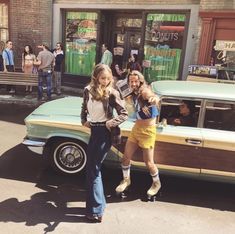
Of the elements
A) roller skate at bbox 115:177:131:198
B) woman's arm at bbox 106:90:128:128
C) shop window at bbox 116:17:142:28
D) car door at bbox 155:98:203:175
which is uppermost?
shop window at bbox 116:17:142:28

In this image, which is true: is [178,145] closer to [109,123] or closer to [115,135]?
[115,135]

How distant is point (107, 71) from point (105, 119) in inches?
21.4

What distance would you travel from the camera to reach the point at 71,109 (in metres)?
5.36

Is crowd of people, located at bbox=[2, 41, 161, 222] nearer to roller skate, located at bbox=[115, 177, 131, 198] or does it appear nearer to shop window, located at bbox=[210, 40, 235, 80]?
roller skate, located at bbox=[115, 177, 131, 198]

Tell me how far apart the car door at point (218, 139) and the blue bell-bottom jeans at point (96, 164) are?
1421 mm

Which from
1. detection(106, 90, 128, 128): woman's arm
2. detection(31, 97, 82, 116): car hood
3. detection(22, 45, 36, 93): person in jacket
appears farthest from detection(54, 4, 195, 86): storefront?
detection(106, 90, 128, 128): woman's arm

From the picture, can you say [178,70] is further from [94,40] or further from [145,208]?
[145,208]

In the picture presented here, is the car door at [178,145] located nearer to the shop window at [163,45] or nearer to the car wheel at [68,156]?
the car wheel at [68,156]

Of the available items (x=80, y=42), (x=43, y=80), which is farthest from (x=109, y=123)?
(x=80, y=42)

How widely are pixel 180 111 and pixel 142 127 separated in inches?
27.8

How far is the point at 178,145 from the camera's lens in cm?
461

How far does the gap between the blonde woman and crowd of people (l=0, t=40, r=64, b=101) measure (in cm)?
705

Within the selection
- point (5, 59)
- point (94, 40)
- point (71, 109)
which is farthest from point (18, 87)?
point (71, 109)

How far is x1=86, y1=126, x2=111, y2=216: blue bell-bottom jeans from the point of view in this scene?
3920mm
